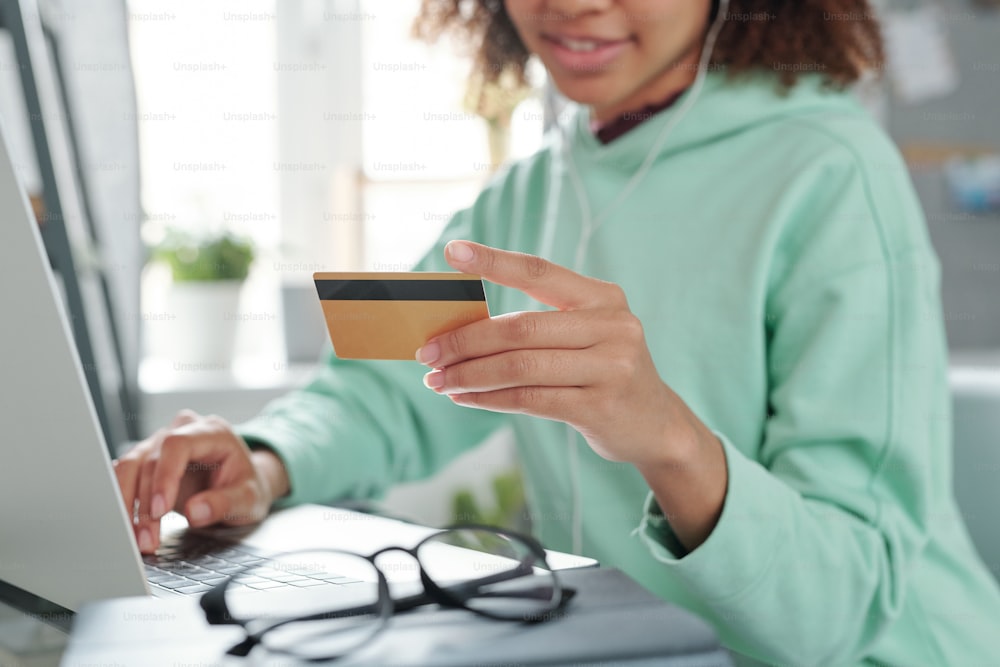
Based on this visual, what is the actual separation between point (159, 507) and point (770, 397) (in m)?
0.50

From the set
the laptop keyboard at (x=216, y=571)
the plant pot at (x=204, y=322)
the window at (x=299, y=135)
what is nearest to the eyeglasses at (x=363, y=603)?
the laptop keyboard at (x=216, y=571)

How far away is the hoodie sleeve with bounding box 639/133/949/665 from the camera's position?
0.66 meters

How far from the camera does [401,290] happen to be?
498 millimetres

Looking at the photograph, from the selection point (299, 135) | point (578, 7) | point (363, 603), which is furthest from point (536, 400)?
point (299, 135)

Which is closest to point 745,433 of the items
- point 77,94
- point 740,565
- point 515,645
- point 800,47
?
point 740,565

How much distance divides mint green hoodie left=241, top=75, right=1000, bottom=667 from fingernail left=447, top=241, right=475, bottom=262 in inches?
9.7

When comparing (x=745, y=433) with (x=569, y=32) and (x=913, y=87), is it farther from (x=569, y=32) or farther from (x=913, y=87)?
(x=913, y=87)

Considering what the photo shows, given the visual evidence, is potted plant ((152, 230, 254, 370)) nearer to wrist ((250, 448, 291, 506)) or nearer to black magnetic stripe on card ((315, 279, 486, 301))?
wrist ((250, 448, 291, 506))

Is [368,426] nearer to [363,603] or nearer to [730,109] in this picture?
[730,109]

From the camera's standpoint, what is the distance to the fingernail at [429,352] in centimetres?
53

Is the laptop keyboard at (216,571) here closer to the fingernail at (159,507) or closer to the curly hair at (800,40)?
the fingernail at (159,507)

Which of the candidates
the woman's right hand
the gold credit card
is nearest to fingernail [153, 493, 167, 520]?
the woman's right hand

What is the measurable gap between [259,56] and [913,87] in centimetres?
140

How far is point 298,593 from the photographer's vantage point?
0.48m
